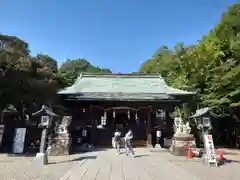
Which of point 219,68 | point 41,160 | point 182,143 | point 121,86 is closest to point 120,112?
point 121,86

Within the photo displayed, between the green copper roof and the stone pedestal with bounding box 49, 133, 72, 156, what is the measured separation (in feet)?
15.1

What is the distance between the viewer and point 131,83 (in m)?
20.0

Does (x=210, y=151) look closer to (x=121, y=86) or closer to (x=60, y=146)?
(x=60, y=146)

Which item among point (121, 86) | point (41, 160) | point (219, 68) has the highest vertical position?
point (219, 68)

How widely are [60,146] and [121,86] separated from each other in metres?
9.23

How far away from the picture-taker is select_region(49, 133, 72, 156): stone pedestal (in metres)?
A: 11.4

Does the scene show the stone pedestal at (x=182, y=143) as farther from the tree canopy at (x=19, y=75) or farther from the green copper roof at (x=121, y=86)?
the tree canopy at (x=19, y=75)

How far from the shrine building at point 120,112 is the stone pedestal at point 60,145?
11.0 ft

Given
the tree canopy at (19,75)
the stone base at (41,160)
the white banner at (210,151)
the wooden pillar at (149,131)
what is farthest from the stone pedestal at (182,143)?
the tree canopy at (19,75)

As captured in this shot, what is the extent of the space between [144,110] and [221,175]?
927 centimetres

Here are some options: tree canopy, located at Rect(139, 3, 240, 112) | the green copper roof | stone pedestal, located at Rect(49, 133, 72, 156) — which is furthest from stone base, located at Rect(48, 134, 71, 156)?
tree canopy, located at Rect(139, 3, 240, 112)

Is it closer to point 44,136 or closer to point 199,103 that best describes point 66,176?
point 44,136

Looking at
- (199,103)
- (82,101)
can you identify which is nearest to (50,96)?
(82,101)

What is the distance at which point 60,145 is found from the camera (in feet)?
37.8
